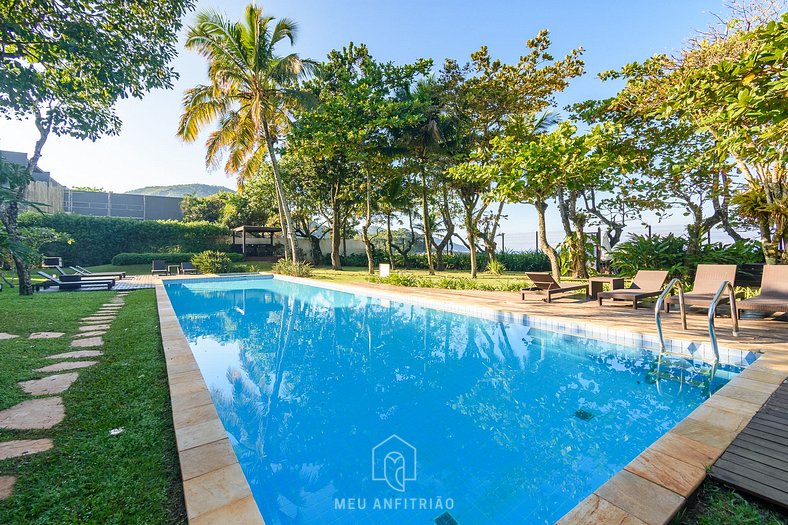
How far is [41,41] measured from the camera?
132 inches

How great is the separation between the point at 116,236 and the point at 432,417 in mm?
24158

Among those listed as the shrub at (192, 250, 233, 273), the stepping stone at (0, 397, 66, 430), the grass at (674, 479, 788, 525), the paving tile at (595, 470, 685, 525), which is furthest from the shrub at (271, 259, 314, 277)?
the grass at (674, 479, 788, 525)

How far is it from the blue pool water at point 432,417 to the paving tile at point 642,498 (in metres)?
0.54

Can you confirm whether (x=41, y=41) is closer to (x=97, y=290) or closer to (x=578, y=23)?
(x=97, y=290)

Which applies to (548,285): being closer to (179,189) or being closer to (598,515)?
(598,515)

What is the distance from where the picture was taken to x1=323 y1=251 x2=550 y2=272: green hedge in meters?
20.5

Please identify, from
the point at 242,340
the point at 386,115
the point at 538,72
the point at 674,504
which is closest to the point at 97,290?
the point at 242,340

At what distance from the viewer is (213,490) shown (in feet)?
6.34

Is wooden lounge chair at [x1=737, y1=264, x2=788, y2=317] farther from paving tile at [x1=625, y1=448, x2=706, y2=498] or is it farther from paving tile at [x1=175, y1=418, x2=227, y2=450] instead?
paving tile at [x1=175, y1=418, x2=227, y2=450]

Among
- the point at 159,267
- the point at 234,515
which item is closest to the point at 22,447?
the point at 234,515

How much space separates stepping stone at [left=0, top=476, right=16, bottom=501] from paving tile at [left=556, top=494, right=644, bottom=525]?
290 cm

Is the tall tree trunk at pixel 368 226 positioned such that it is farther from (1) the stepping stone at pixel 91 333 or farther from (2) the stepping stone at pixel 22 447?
(2) the stepping stone at pixel 22 447

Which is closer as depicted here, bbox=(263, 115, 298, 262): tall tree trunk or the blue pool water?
the blue pool water

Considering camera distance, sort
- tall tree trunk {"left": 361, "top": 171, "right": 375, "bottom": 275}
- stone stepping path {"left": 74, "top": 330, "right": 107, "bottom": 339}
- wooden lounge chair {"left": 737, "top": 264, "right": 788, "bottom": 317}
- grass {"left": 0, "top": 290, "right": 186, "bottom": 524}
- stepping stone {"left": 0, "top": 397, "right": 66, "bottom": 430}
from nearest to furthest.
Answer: grass {"left": 0, "top": 290, "right": 186, "bottom": 524} → stepping stone {"left": 0, "top": 397, "right": 66, "bottom": 430} → stone stepping path {"left": 74, "top": 330, "right": 107, "bottom": 339} → wooden lounge chair {"left": 737, "top": 264, "right": 788, "bottom": 317} → tall tree trunk {"left": 361, "top": 171, "right": 375, "bottom": 275}
